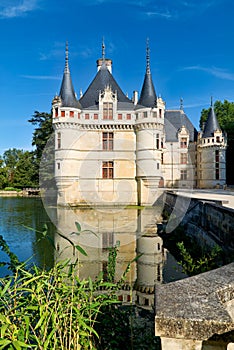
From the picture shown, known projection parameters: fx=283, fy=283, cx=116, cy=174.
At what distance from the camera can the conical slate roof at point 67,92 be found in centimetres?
1897

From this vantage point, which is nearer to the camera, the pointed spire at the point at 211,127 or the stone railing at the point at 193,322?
the stone railing at the point at 193,322

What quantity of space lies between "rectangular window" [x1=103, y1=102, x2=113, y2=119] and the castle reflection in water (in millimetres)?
7998

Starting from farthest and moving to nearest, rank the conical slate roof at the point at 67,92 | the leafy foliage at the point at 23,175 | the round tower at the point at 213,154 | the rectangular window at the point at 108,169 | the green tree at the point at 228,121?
the leafy foliage at the point at 23,175, the green tree at the point at 228,121, the round tower at the point at 213,154, the conical slate roof at the point at 67,92, the rectangular window at the point at 108,169

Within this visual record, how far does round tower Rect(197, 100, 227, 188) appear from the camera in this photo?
24.8 meters

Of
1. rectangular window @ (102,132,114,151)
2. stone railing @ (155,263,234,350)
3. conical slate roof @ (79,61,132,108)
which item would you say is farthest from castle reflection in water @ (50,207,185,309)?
conical slate roof @ (79,61,132,108)

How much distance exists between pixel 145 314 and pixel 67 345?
9.22 ft

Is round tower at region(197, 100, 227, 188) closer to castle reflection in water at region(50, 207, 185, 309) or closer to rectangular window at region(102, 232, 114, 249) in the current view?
castle reflection in water at region(50, 207, 185, 309)

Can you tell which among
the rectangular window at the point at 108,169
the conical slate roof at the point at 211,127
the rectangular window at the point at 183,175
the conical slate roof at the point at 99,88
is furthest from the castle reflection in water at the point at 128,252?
the conical slate roof at the point at 211,127

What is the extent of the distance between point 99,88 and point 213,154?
1163 cm

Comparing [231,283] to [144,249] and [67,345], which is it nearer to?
[67,345]

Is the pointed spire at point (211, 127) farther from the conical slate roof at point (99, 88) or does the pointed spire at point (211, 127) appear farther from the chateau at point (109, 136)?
the conical slate roof at point (99, 88)

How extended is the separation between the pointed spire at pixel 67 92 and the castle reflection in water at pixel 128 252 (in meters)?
8.49

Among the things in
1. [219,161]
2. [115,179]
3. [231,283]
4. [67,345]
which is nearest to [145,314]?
[67,345]

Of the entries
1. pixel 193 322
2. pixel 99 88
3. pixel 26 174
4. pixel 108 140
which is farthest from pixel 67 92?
pixel 26 174
